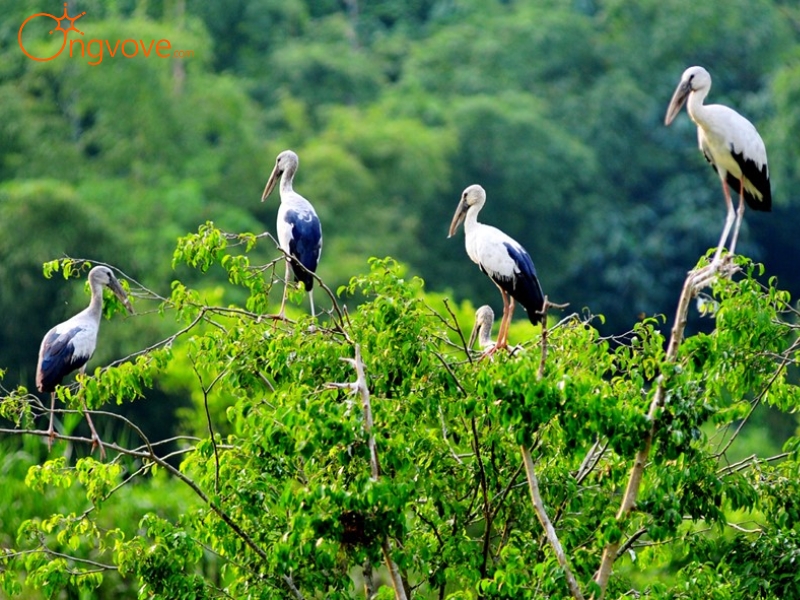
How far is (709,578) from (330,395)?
1718mm

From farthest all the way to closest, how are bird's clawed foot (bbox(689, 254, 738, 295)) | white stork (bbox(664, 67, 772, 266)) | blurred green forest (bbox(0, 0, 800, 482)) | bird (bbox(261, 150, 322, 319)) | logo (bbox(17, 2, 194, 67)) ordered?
logo (bbox(17, 2, 194, 67))
blurred green forest (bbox(0, 0, 800, 482))
bird (bbox(261, 150, 322, 319))
white stork (bbox(664, 67, 772, 266))
bird's clawed foot (bbox(689, 254, 738, 295))

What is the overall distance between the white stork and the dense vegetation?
67 centimetres

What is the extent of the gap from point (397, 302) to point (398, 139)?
27.4 metres

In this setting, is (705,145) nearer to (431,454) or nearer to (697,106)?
(697,106)

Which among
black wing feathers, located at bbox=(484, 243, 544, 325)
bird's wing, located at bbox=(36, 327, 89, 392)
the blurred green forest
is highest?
black wing feathers, located at bbox=(484, 243, 544, 325)

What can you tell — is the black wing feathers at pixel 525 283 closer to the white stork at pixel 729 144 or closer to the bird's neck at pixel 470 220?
the bird's neck at pixel 470 220

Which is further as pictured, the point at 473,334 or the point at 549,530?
the point at 473,334

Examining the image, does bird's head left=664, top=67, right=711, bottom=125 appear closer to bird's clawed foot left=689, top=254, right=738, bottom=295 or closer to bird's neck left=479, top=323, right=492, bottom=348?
bird's neck left=479, top=323, right=492, bottom=348

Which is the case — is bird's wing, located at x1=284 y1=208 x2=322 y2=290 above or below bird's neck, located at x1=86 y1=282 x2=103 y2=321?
above

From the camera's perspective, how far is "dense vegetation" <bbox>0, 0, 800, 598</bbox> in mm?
6996

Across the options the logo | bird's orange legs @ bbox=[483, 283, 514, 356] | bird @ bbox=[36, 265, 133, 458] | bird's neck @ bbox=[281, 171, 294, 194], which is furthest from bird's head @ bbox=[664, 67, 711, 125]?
the logo

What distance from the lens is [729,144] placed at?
366 inches

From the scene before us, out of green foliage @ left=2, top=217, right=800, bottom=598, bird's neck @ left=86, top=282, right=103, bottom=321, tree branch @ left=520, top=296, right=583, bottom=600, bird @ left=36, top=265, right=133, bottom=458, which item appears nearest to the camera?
green foliage @ left=2, top=217, right=800, bottom=598

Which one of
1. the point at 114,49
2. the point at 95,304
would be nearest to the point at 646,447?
the point at 95,304
